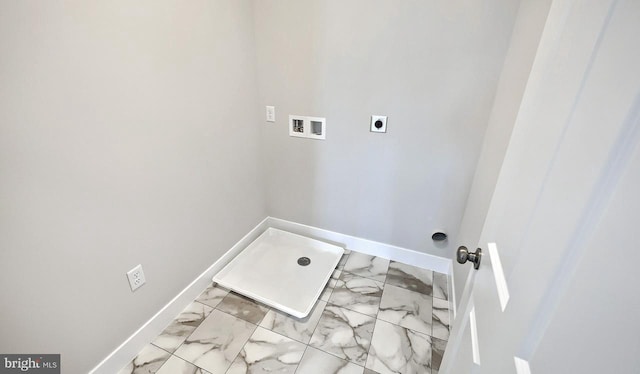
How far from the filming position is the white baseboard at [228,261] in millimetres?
1269

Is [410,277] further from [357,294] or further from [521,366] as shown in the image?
[521,366]

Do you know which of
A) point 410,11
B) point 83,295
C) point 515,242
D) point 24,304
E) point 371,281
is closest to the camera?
point 515,242

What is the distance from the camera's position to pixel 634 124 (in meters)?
0.29

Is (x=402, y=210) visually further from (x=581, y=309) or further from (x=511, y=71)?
(x=581, y=309)

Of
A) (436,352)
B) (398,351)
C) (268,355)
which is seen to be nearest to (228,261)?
(268,355)

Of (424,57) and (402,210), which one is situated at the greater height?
(424,57)

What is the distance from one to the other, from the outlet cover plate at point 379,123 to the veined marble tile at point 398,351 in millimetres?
1198

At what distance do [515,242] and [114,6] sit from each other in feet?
5.04

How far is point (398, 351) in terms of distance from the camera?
136 cm

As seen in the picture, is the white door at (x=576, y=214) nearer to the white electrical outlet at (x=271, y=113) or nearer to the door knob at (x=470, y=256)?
the door knob at (x=470, y=256)

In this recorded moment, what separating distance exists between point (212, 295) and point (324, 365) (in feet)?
2.86

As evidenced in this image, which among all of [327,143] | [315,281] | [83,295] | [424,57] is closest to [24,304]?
[83,295]

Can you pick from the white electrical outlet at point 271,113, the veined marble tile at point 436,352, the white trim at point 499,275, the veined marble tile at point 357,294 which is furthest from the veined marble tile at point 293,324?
the white electrical outlet at point 271,113

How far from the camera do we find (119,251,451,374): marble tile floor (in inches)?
50.8
